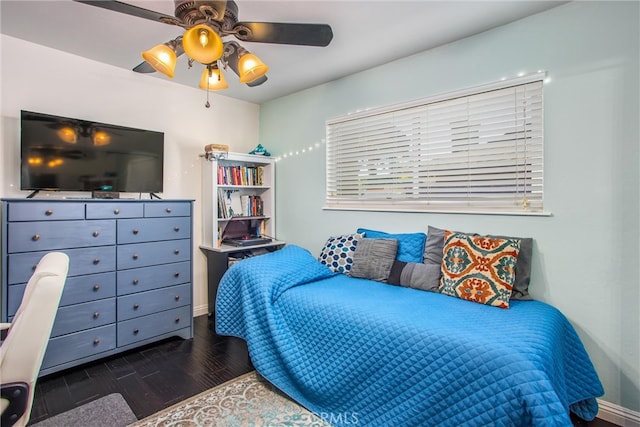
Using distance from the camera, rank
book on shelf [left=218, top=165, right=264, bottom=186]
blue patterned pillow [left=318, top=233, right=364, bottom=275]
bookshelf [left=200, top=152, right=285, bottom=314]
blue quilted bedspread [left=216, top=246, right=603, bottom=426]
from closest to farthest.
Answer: blue quilted bedspread [left=216, top=246, right=603, bottom=426] → blue patterned pillow [left=318, top=233, right=364, bottom=275] → bookshelf [left=200, top=152, right=285, bottom=314] → book on shelf [left=218, top=165, right=264, bottom=186]

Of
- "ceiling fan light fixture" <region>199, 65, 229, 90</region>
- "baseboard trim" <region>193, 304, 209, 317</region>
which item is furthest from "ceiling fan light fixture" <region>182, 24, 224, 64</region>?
"baseboard trim" <region>193, 304, 209, 317</region>

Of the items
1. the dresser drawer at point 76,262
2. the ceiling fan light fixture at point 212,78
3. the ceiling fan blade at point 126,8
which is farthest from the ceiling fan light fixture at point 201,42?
the dresser drawer at point 76,262

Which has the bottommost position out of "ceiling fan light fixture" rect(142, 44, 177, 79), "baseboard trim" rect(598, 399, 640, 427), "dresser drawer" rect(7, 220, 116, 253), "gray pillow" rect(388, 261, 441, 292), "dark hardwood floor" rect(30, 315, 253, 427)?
"dark hardwood floor" rect(30, 315, 253, 427)

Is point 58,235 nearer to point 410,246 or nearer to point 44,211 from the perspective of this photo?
point 44,211

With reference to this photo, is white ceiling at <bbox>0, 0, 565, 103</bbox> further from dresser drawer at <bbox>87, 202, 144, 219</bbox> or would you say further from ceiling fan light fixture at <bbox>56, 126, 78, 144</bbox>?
dresser drawer at <bbox>87, 202, 144, 219</bbox>

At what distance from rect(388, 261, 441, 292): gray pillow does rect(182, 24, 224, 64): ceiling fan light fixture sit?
1.89 m

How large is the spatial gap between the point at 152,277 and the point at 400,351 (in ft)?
6.95

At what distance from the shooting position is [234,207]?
12.1ft

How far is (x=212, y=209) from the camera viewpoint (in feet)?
11.2

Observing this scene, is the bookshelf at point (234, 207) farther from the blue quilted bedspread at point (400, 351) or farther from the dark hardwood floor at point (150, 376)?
the blue quilted bedspread at point (400, 351)

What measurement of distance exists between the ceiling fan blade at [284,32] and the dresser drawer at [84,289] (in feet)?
6.57

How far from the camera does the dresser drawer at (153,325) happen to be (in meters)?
2.57

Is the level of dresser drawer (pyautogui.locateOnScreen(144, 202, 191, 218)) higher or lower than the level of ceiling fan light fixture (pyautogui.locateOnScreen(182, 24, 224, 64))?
lower

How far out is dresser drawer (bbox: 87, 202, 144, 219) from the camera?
2.41 metres
